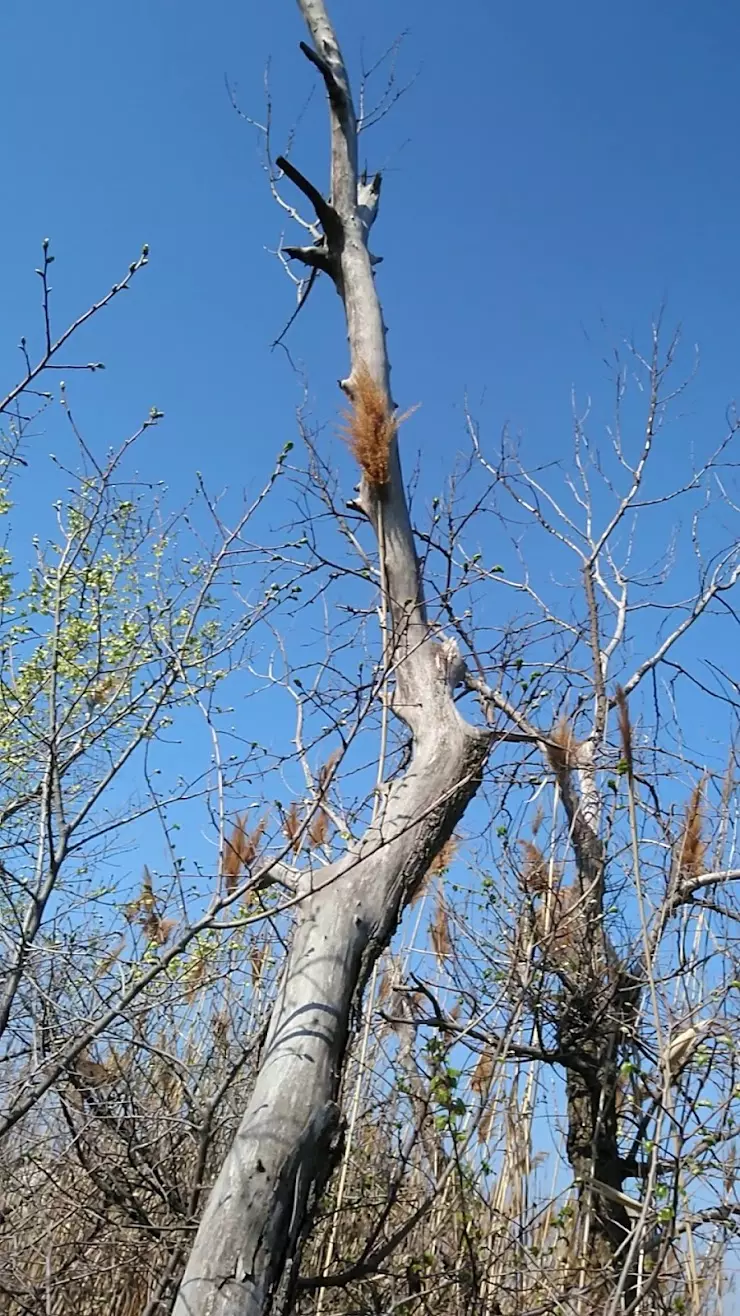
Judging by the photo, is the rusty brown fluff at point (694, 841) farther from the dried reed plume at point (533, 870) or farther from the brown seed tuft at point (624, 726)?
the brown seed tuft at point (624, 726)

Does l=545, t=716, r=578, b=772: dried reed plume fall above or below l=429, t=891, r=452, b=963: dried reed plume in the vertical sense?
above

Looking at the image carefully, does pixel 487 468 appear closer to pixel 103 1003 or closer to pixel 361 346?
pixel 361 346

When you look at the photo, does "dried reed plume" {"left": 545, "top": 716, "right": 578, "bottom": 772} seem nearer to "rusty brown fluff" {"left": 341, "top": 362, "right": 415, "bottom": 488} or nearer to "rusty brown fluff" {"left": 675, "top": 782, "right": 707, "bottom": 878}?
"rusty brown fluff" {"left": 675, "top": 782, "right": 707, "bottom": 878}

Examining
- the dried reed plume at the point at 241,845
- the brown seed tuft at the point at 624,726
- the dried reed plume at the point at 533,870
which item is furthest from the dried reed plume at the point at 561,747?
the brown seed tuft at the point at 624,726

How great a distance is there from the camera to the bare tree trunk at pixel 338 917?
1.67 meters

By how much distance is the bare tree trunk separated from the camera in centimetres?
167

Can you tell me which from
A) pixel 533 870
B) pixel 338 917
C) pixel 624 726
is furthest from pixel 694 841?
pixel 624 726

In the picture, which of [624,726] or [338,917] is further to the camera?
[338,917]

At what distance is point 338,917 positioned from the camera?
6.81 feet

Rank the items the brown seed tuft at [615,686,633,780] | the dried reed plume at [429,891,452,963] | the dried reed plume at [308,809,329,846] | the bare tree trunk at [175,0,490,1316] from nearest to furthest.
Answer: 1. the brown seed tuft at [615,686,633,780]
2. the bare tree trunk at [175,0,490,1316]
3. the dried reed plume at [308,809,329,846]
4. the dried reed plume at [429,891,452,963]

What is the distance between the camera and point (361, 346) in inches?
118

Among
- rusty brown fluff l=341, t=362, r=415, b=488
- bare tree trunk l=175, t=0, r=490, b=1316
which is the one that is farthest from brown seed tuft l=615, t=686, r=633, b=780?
rusty brown fluff l=341, t=362, r=415, b=488

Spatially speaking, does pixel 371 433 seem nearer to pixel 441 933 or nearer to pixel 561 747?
pixel 561 747

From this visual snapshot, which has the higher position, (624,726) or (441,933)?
(441,933)
